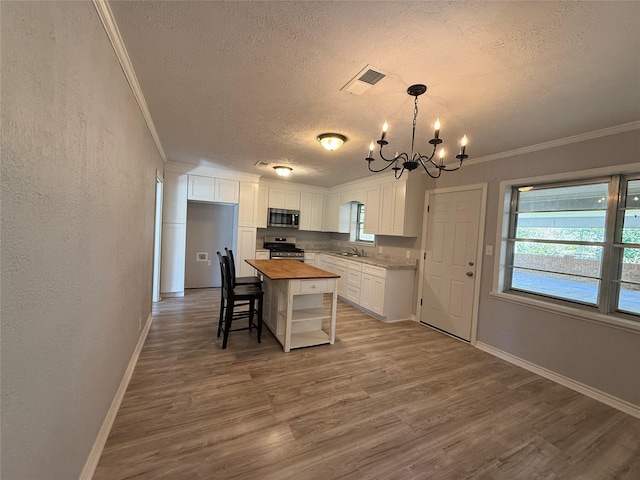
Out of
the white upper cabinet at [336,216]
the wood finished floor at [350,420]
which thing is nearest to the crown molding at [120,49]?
the wood finished floor at [350,420]

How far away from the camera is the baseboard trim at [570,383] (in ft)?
7.44

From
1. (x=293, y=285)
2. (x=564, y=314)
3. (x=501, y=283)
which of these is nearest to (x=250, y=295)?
(x=293, y=285)

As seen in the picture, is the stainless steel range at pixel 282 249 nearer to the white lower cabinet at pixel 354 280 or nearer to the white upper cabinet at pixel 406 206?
the white lower cabinet at pixel 354 280

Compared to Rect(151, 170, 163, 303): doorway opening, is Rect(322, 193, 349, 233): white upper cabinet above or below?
above

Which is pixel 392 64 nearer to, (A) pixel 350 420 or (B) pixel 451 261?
(A) pixel 350 420

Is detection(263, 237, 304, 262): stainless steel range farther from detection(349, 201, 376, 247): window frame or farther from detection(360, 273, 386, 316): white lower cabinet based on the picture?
detection(360, 273, 386, 316): white lower cabinet

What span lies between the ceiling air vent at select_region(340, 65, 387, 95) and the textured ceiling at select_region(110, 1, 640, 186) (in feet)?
0.15

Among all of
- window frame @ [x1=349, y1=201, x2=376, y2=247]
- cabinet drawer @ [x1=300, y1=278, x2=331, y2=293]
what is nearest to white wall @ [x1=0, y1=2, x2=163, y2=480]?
cabinet drawer @ [x1=300, y1=278, x2=331, y2=293]

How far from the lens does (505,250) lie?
10.7 ft

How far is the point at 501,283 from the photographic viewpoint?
3.28 m

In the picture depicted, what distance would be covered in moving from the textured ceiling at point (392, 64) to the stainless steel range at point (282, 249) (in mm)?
3288

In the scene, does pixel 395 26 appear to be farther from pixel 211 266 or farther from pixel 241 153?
pixel 211 266

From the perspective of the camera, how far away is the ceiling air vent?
176cm

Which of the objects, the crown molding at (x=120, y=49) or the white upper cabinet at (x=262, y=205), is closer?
the crown molding at (x=120, y=49)
